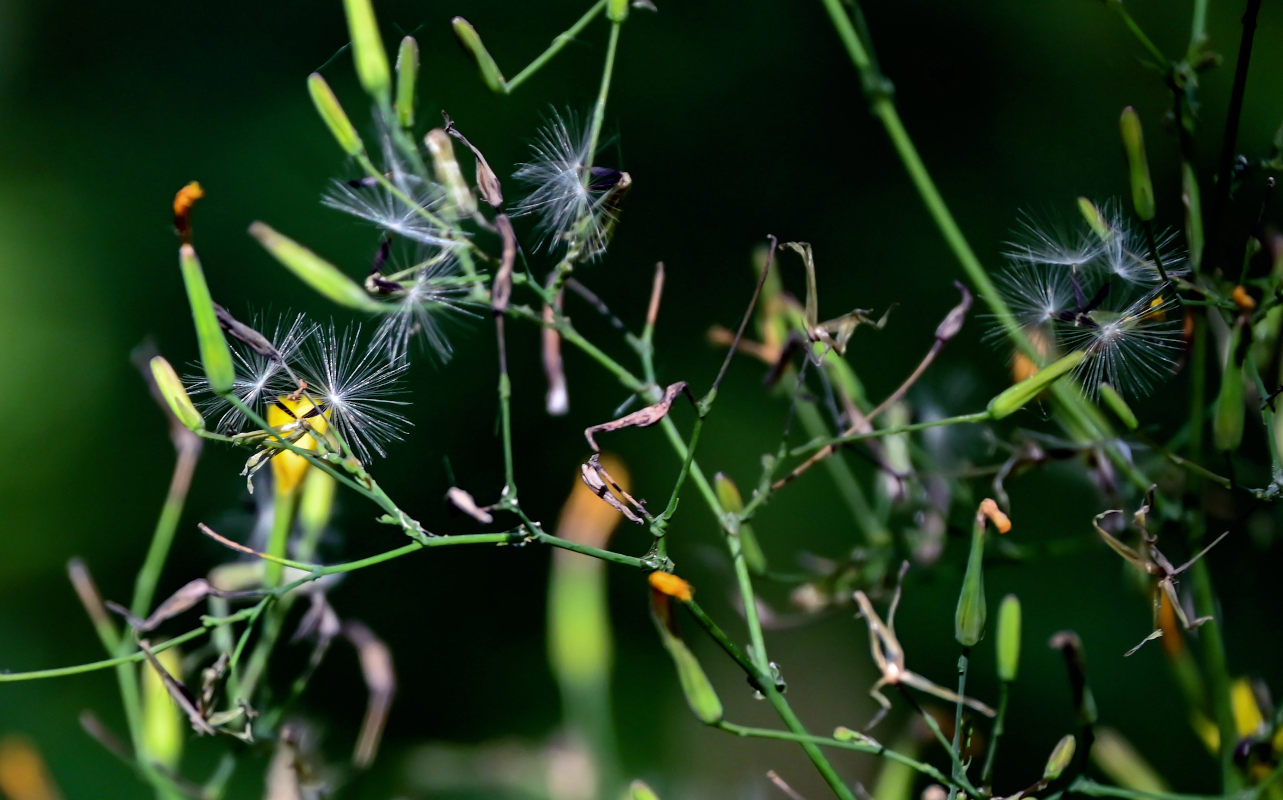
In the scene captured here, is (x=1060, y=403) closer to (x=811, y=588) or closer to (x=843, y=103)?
(x=811, y=588)

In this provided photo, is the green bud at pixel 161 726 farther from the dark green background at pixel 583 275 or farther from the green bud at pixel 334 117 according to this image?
the dark green background at pixel 583 275

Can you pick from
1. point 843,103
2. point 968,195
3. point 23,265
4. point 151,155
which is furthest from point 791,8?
point 23,265

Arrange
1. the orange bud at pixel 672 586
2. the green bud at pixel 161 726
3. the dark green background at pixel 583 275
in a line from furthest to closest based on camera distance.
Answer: the dark green background at pixel 583 275 < the green bud at pixel 161 726 < the orange bud at pixel 672 586

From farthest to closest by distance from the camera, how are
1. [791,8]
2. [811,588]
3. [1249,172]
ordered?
[791,8] < [811,588] < [1249,172]

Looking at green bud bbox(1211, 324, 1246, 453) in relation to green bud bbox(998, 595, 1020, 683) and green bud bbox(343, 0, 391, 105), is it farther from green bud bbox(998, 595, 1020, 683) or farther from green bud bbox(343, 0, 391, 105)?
green bud bbox(343, 0, 391, 105)

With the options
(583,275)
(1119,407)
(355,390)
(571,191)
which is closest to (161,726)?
(355,390)

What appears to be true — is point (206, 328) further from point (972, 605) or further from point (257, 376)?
point (972, 605)

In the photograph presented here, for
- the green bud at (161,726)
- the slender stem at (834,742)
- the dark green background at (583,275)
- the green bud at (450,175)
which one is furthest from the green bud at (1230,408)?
the dark green background at (583,275)
